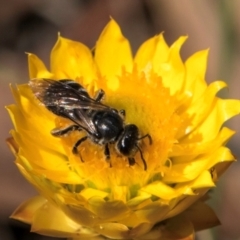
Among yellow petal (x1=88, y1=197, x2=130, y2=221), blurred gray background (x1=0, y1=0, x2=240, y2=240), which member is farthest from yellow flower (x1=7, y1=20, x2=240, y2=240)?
blurred gray background (x1=0, y1=0, x2=240, y2=240)

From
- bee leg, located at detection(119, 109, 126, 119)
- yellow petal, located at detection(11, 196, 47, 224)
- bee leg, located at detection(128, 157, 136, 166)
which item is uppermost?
bee leg, located at detection(119, 109, 126, 119)

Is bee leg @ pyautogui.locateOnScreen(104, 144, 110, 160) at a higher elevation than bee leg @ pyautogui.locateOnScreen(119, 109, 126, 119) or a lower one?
lower

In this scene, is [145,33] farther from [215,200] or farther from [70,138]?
[70,138]

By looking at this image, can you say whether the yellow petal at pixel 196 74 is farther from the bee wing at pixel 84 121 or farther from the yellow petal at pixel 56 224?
the yellow petal at pixel 56 224

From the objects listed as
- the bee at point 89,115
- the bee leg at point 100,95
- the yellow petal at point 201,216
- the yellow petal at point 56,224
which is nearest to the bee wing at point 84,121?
the bee at point 89,115

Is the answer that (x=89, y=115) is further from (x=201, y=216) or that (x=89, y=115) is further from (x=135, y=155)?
(x=201, y=216)

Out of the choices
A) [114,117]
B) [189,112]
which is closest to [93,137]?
[114,117]

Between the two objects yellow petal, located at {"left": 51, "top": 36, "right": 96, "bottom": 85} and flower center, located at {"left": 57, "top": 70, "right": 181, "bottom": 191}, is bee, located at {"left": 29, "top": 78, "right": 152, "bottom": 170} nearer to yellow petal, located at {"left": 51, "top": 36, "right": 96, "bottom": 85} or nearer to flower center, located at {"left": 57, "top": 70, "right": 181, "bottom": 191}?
flower center, located at {"left": 57, "top": 70, "right": 181, "bottom": 191}
